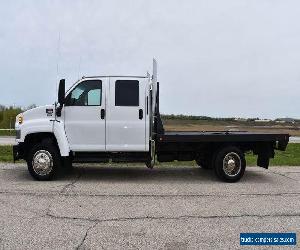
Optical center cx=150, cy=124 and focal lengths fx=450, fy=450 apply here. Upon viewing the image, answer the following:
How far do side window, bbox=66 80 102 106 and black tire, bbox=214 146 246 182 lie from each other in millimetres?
3071

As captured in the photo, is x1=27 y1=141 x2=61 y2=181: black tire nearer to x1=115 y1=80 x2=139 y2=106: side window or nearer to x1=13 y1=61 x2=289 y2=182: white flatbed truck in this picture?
x1=13 y1=61 x2=289 y2=182: white flatbed truck

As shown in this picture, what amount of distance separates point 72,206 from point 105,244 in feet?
6.73

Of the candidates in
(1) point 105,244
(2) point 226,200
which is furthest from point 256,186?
(1) point 105,244

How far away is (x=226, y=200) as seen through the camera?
8.35m

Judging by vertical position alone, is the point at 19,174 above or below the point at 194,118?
below

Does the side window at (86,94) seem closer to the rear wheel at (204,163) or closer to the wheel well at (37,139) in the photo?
the wheel well at (37,139)

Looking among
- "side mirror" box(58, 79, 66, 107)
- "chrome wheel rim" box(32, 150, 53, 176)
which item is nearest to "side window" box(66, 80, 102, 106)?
"side mirror" box(58, 79, 66, 107)

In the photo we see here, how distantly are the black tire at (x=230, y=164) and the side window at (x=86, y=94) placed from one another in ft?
10.1

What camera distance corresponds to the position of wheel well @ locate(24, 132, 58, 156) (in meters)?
10.2

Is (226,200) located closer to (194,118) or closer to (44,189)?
(44,189)

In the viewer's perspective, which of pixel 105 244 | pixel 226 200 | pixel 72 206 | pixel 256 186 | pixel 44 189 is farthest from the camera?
pixel 256 186

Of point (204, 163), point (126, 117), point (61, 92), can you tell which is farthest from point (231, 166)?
point (61, 92)

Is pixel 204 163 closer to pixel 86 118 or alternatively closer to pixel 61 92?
pixel 86 118

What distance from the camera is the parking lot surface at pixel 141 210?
5.92m
